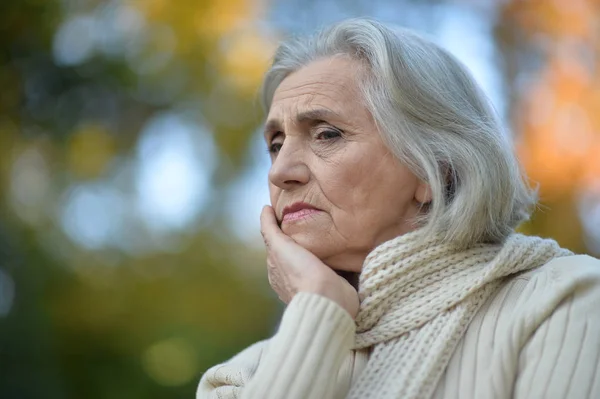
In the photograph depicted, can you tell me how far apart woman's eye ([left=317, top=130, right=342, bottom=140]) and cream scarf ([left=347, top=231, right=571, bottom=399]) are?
1.04 feet

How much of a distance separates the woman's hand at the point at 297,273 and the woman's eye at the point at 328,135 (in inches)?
9.9

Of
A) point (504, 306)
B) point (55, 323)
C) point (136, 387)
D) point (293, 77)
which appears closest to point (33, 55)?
point (55, 323)

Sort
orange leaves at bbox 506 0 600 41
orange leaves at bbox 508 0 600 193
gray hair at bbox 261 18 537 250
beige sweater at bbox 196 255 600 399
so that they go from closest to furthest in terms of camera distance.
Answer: beige sweater at bbox 196 255 600 399 → gray hair at bbox 261 18 537 250 → orange leaves at bbox 508 0 600 193 → orange leaves at bbox 506 0 600 41

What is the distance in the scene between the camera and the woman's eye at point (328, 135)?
177cm

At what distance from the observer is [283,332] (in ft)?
4.76

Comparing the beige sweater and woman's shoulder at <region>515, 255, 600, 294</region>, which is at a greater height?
woman's shoulder at <region>515, 255, 600, 294</region>

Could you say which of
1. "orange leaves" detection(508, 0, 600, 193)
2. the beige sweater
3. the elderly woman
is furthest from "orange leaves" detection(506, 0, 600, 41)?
the beige sweater

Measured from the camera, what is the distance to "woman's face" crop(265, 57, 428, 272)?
1.71 metres

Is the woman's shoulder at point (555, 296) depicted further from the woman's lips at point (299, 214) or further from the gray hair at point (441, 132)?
the woman's lips at point (299, 214)

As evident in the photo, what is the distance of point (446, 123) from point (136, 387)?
4.41 m

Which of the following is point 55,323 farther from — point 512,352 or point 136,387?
point 512,352

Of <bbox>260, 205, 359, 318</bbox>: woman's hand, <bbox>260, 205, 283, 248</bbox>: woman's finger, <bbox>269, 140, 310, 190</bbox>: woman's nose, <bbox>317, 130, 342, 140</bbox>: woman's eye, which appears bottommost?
<bbox>260, 205, 359, 318</bbox>: woman's hand

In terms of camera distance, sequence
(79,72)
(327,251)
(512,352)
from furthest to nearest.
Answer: (79,72)
(327,251)
(512,352)

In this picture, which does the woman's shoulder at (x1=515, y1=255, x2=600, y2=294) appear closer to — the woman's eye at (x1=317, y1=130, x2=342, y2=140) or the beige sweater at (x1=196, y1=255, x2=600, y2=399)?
the beige sweater at (x1=196, y1=255, x2=600, y2=399)
